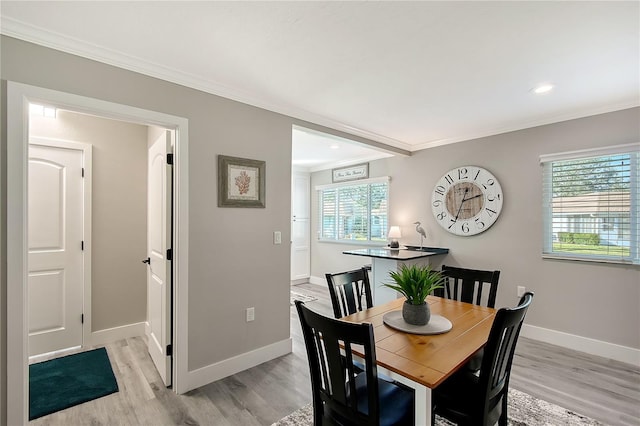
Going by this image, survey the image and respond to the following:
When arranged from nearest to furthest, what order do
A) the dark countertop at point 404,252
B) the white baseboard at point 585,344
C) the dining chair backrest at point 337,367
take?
the dining chair backrest at point 337,367 < the white baseboard at point 585,344 < the dark countertop at point 404,252

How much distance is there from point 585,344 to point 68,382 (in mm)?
4806

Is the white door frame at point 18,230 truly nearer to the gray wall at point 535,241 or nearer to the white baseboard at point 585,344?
the gray wall at point 535,241

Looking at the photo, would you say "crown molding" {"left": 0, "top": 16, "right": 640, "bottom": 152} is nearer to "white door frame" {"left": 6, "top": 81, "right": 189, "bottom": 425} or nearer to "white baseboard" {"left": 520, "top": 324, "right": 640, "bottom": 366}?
"white door frame" {"left": 6, "top": 81, "right": 189, "bottom": 425}

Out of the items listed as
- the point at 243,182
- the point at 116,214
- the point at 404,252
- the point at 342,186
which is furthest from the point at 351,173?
the point at 116,214

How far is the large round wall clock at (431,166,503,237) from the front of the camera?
144 inches

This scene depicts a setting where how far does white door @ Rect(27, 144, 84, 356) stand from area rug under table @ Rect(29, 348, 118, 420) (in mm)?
302

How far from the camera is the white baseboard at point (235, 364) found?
237 cm

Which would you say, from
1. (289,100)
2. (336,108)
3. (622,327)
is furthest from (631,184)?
(289,100)

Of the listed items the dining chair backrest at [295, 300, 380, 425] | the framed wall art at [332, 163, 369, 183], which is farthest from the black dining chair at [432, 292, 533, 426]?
the framed wall art at [332, 163, 369, 183]

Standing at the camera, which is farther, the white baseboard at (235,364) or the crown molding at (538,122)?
the crown molding at (538,122)

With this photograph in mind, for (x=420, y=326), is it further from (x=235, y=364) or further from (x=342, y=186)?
(x=342, y=186)

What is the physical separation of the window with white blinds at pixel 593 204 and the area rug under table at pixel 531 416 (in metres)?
1.68

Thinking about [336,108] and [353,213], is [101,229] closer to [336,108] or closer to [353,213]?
[336,108]

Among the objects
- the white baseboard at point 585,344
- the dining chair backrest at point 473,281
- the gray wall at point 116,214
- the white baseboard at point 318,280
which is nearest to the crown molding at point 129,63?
the gray wall at point 116,214
